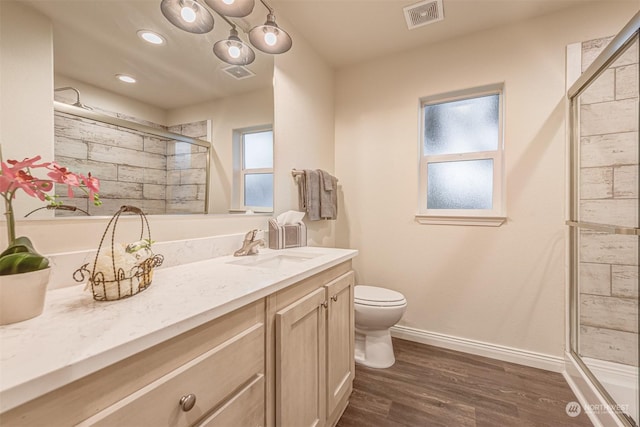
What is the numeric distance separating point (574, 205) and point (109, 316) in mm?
2429

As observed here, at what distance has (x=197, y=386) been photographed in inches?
25.5

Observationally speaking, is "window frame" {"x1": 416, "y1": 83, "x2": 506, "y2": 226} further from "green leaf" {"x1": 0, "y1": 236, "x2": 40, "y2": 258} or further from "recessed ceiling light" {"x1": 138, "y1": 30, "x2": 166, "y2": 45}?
"green leaf" {"x1": 0, "y1": 236, "x2": 40, "y2": 258}

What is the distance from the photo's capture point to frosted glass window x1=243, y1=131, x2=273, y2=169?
1.64 m

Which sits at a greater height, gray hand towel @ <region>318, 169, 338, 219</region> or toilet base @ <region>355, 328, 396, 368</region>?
gray hand towel @ <region>318, 169, 338, 219</region>

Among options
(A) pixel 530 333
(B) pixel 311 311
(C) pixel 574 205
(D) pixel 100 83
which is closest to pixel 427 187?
(C) pixel 574 205

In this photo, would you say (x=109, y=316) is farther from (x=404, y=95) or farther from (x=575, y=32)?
(x=575, y=32)

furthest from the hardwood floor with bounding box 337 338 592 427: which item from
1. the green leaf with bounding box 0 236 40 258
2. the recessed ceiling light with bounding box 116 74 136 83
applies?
the recessed ceiling light with bounding box 116 74 136 83

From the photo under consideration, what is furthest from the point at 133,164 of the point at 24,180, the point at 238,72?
the point at 238,72

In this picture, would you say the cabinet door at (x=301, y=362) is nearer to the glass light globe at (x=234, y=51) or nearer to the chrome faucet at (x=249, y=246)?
the chrome faucet at (x=249, y=246)

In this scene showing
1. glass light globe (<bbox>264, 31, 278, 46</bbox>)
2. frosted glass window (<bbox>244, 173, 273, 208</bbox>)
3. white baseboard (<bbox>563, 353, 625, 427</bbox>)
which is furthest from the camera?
frosted glass window (<bbox>244, 173, 273, 208</bbox>)

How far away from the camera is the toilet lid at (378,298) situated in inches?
71.4

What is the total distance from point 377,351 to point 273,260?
40.9 inches

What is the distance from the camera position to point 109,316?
632 mm

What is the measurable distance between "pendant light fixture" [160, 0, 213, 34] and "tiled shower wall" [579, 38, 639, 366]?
213cm
